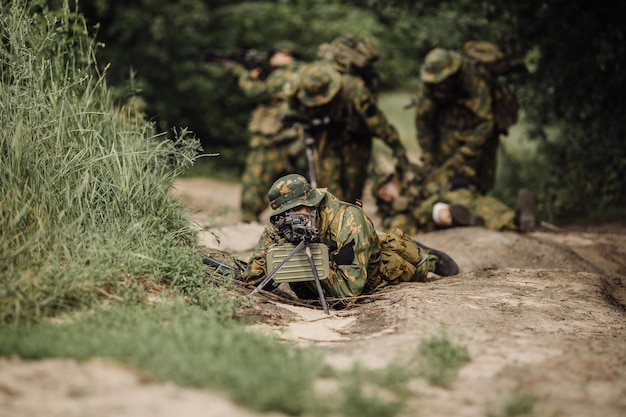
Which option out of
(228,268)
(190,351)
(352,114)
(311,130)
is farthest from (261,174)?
(190,351)

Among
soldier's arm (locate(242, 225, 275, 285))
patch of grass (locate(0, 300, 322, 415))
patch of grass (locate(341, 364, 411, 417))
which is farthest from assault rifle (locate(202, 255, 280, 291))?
patch of grass (locate(341, 364, 411, 417))

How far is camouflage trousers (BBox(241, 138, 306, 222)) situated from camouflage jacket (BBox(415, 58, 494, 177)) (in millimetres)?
1744

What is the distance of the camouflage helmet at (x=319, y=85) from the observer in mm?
9062

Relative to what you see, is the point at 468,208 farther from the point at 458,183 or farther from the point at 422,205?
the point at 422,205

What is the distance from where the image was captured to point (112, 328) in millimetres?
4277

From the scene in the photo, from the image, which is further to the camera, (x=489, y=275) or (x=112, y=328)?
(x=489, y=275)

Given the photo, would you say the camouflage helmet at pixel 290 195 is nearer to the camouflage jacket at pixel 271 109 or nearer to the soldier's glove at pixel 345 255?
the soldier's glove at pixel 345 255

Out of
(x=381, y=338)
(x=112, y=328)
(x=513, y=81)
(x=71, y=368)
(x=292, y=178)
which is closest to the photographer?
(x=71, y=368)

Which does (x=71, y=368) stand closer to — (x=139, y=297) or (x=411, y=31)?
(x=139, y=297)

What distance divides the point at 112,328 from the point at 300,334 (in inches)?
45.7

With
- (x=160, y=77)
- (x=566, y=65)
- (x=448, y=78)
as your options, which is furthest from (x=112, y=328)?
(x=160, y=77)

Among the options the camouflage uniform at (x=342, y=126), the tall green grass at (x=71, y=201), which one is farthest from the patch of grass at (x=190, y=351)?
the camouflage uniform at (x=342, y=126)

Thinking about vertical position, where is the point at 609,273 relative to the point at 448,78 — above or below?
below

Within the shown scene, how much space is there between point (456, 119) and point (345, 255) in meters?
4.88
